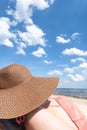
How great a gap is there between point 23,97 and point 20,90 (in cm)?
8

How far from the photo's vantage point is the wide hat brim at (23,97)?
2174 millimetres

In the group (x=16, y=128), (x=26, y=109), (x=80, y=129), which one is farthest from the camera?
(x=80, y=129)

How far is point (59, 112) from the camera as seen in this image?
2.52m

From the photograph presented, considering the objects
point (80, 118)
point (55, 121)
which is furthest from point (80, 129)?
point (55, 121)

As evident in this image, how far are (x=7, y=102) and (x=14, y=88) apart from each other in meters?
0.16

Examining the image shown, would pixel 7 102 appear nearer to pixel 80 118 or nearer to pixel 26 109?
pixel 26 109

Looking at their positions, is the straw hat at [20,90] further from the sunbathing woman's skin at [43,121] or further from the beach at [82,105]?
the beach at [82,105]

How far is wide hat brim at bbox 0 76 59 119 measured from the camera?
2174 mm

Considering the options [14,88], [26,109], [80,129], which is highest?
[14,88]

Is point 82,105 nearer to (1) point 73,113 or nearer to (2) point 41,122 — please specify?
(1) point 73,113

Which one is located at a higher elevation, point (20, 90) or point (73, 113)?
point (20, 90)

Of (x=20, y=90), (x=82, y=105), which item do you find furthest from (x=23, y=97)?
(x=82, y=105)

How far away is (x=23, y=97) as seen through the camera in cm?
227

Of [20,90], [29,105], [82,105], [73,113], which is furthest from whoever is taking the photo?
[82,105]
